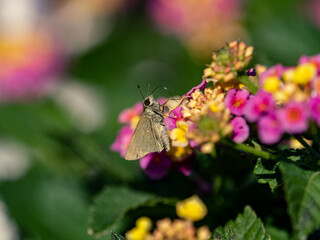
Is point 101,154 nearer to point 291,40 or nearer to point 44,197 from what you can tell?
point 44,197

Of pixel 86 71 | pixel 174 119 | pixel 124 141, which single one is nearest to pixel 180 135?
pixel 174 119

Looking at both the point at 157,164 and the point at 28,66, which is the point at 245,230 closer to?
the point at 157,164

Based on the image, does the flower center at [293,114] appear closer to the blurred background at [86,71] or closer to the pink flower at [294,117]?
the pink flower at [294,117]

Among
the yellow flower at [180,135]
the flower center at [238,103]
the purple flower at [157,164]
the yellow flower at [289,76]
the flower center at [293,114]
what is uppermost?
the purple flower at [157,164]

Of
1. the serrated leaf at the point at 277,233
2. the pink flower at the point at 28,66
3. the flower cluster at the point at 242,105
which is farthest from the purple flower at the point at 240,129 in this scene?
the pink flower at the point at 28,66

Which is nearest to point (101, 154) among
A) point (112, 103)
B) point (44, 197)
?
point (44, 197)

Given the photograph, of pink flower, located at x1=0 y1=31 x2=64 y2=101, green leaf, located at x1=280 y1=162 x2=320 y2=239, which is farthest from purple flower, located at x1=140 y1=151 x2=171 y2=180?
pink flower, located at x1=0 y1=31 x2=64 y2=101

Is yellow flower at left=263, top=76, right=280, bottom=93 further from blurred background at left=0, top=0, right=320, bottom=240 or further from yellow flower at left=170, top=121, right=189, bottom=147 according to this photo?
blurred background at left=0, top=0, right=320, bottom=240
